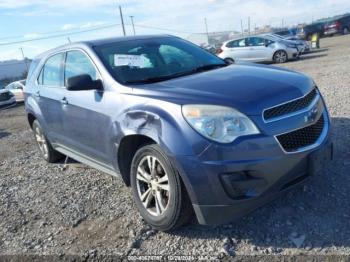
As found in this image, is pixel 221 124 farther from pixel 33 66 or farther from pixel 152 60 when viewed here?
pixel 33 66

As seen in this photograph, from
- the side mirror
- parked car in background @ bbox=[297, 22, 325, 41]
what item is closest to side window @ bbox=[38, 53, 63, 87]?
the side mirror

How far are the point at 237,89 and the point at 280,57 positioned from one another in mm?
17421

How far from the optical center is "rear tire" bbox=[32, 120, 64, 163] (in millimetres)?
6102

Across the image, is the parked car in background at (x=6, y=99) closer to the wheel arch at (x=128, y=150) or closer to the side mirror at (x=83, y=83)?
the side mirror at (x=83, y=83)

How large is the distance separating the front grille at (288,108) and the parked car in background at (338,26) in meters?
37.2

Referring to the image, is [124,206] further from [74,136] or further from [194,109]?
[194,109]

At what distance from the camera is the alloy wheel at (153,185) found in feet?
11.4

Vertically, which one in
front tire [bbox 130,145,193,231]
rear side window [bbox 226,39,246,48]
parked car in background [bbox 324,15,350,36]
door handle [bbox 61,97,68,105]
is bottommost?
parked car in background [bbox 324,15,350,36]

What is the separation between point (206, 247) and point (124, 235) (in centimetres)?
84

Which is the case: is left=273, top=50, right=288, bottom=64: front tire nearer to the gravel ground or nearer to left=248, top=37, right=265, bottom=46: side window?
left=248, top=37, right=265, bottom=46: side window

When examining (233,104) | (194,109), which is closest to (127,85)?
(194,109)

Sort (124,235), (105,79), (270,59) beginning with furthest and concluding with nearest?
(270,59) → (105,79) → (124,235)

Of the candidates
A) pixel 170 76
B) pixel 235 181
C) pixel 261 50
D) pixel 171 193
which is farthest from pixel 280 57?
pixel 235 181

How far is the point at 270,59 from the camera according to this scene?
1981cm
